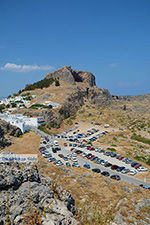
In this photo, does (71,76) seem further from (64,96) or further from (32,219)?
(32,219)

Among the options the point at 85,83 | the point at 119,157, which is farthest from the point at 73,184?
the point at 85,83

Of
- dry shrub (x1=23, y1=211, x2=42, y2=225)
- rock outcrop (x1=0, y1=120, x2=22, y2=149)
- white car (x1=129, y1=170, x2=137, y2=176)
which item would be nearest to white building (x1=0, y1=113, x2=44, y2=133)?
rock outcrop (x1=0, y1=120, x2=22, y2=149)

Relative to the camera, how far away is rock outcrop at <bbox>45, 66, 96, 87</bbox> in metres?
121

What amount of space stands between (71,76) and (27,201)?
113 m

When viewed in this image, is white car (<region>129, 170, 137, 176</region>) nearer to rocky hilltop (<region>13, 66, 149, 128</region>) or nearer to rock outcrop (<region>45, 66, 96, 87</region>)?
rocky hilltop (<region>13, 66, 149, 128</region>)

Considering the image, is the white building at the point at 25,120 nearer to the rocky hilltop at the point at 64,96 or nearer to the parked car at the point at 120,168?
the rocky hilltop at the point at 64,96

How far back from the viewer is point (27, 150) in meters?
41.3

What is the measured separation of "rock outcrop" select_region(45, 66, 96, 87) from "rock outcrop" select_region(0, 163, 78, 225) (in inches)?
4271

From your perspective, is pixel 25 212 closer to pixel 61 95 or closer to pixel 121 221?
pixel 121 221

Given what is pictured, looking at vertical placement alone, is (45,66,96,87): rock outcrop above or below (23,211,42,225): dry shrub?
above

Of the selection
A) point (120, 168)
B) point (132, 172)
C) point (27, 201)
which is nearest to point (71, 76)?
point (120, 168)

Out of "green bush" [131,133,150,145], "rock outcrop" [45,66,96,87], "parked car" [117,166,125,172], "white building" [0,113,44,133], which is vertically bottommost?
"parked car" [117,166,125,172]

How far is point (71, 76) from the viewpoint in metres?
121

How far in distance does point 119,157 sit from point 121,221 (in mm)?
25286
